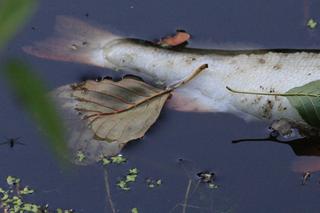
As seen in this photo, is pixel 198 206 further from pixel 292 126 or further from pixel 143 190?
pixel 292 126

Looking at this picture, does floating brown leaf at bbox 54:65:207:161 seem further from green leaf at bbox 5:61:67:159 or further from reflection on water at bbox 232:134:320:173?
green leaf at bbox 5:61:67:159

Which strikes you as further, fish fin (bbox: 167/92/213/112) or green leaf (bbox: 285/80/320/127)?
fish fin (bbox: 167/92/213/112)

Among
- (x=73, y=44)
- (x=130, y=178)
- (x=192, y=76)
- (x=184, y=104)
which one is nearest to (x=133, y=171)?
(x=130, y=178)

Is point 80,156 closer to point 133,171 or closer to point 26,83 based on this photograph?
point 133,171

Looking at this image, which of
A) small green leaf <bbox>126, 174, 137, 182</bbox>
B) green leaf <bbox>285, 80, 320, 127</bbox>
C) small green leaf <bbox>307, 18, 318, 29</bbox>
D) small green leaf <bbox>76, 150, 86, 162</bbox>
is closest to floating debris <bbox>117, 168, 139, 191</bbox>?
small green leaf <bbox>126, 174, 137, 182</bbox>

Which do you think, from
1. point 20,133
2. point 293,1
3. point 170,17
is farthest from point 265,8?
point 20,133

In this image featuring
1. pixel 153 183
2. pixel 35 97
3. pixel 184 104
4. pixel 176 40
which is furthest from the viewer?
pixel 176 40

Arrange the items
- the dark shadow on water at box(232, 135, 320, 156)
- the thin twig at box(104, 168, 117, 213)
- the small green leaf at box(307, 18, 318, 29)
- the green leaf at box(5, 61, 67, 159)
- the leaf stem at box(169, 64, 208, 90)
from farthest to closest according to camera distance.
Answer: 1. the small green leaf at box(307, 18, 318, 29)
2. the leaf stem at box(169, 64, 208, 90)
3. the dark shadow on water at box(232, 135, 320, 156)
4. the thin twig at box(104, 168, 117, 213)
5. the green leaf at box(5, 61, 67, 159)
